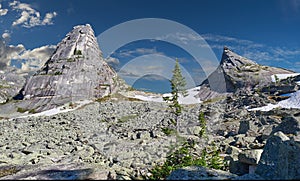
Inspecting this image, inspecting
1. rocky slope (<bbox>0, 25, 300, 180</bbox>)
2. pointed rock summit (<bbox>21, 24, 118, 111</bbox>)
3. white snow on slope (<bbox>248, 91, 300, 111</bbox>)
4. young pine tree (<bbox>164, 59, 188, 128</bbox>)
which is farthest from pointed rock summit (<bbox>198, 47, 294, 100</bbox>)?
young pine tree (<bbox>164, 59, 188, 128</bbox>)

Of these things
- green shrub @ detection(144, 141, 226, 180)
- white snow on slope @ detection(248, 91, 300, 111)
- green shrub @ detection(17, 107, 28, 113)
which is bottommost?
green shrub @ detection(144, 141, 226, 180)

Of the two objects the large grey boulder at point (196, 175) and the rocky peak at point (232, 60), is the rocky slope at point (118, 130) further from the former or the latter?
the rocky peak at point (232, 60)

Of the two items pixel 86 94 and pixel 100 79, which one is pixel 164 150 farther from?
pixel 100 79

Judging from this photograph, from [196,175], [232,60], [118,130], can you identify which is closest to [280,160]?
[196,175]

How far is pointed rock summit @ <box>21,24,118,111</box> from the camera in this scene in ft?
294

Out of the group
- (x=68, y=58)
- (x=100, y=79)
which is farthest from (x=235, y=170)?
(x=68, y=58)

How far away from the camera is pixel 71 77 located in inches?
3804

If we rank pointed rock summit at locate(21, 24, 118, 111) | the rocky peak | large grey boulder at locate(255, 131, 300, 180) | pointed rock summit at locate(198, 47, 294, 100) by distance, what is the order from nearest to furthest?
large grey boulder at locate(255, 131, 300, 180), pointed rock summit at locate(21, 24, 118, 111), pointed rock summit at locate(198, 47, 294, 100), the rocky peak

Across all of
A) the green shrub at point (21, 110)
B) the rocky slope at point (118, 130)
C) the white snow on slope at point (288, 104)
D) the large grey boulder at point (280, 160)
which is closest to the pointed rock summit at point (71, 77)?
the rocky slope at point (118, 130)

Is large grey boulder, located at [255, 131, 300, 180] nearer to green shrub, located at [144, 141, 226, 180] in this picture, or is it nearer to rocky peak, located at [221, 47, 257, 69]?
green shrub, located at [144, 141, 226, 180]

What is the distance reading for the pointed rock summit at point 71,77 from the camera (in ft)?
294

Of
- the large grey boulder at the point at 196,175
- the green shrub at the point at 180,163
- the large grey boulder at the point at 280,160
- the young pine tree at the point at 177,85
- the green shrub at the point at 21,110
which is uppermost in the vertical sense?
the young pine tree at the point at 177,85

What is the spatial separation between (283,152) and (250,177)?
7.43ft

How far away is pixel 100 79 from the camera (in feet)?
350
